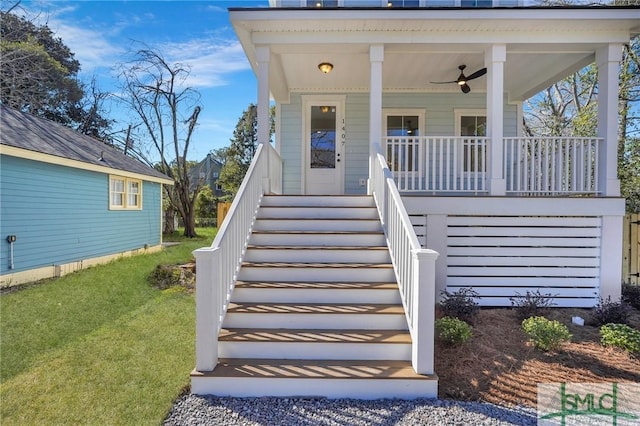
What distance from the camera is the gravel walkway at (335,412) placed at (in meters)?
2.32

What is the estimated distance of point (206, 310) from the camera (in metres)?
2.69

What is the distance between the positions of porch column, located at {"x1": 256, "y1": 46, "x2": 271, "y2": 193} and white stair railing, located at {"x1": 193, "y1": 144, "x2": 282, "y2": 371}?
3.34 ft

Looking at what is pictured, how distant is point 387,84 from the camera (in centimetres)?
711

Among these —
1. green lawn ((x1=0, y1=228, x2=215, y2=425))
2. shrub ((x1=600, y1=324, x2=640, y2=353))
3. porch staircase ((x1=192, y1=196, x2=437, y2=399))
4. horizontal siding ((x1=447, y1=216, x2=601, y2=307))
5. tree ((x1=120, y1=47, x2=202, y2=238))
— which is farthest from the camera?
tree ((x1=120, y1=47, x2=202, y2=238))

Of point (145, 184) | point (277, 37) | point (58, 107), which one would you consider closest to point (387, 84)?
point (277, 37)

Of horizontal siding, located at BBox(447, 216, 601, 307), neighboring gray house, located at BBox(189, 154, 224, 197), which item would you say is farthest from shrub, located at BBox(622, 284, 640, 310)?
neighboring gray house, located at BBox(189, 154, 224, 197)


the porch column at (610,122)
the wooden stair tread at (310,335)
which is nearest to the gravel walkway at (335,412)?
the wooden stair tread at (310,335)

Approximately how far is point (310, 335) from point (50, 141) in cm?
807

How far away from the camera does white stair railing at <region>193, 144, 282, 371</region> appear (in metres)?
2.67

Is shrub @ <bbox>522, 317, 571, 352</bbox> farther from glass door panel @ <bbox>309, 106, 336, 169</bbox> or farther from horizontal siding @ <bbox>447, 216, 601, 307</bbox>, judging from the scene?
glass door panel @ <bbox>309, 106, 336, 169</bbox>

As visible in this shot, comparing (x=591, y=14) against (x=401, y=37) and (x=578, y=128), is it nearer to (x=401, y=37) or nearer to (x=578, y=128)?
(x=401, y=37)

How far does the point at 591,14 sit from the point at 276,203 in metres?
5.02

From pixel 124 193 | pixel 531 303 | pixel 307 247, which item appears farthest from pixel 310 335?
pixel 124 193

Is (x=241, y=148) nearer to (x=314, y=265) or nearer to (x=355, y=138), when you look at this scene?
(x=355, y=138)
